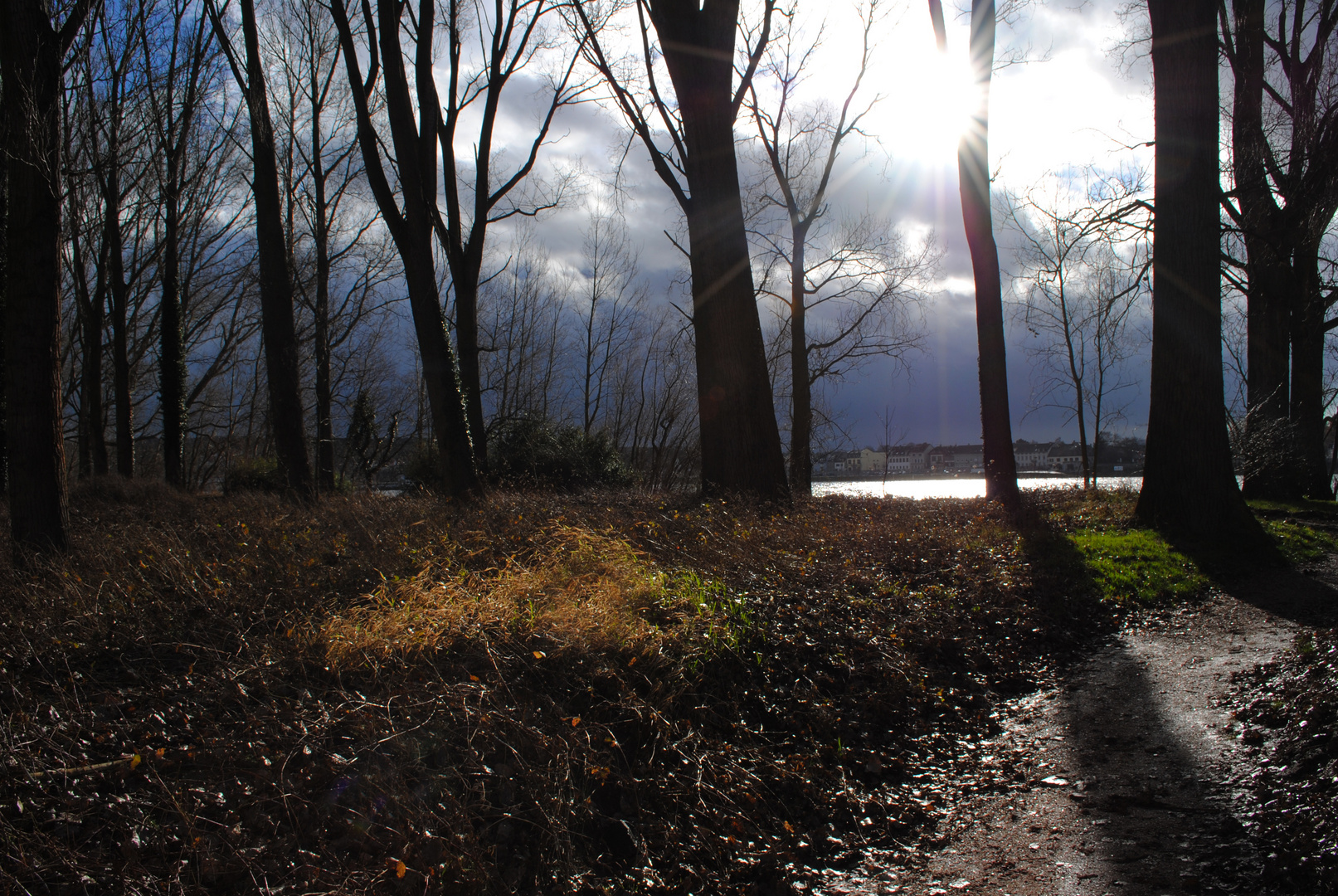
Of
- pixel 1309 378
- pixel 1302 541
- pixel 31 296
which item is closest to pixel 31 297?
pixel 31 296

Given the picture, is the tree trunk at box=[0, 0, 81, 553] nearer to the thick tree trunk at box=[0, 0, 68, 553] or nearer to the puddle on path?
the thick tree trunk at box=[0, 0, 68, 553]

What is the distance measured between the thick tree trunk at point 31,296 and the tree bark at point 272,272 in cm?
569

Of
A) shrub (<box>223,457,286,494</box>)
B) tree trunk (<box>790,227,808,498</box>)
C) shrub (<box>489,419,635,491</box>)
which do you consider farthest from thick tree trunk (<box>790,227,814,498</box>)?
shrub (<box>223,457,286,494</box>)

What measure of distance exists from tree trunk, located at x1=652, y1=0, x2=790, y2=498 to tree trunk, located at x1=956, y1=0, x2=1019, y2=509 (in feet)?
13.4

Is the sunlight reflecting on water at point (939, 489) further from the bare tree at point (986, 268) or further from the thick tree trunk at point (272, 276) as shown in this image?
the thick tree trunk at point (272, 276)

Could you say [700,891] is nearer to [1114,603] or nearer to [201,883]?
[201,883]

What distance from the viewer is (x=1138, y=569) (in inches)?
293

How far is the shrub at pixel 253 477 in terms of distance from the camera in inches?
619

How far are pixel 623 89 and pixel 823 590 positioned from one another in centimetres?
1197

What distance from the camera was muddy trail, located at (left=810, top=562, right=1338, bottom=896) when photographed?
279 cm

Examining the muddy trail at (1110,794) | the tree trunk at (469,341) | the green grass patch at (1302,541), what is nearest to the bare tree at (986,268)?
the green grass patch at (1302,541)

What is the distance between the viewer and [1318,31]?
53.0ft

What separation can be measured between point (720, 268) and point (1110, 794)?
26.5ft

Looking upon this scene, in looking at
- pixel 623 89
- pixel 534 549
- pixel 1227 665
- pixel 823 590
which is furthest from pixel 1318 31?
pixel 534 549
